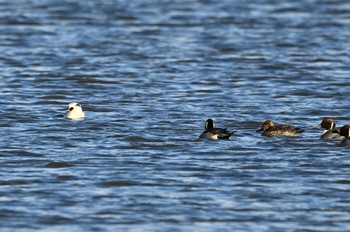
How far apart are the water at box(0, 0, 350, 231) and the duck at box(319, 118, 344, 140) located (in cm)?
15

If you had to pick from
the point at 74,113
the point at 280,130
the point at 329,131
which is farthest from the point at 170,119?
the point at 329,131

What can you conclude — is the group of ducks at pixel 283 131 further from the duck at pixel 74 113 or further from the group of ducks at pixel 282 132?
the duck at pixel 74 113

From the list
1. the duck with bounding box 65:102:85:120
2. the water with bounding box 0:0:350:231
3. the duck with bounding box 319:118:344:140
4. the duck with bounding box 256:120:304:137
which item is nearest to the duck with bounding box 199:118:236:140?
the water with bounding box 0:0:350:231

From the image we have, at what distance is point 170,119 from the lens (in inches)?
756

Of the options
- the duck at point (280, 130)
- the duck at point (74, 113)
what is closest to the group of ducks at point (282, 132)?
the duck at point (280, 130)

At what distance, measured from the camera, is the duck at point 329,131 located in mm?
16875

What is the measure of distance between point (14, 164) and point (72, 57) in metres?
13.4

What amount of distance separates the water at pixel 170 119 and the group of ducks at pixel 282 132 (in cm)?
15

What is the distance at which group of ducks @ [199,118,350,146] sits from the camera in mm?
16812

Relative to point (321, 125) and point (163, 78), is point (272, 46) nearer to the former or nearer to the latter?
point (163, 78)

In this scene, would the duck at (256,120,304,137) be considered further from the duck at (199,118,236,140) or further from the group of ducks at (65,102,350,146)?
the duck at (199,118,236,140)

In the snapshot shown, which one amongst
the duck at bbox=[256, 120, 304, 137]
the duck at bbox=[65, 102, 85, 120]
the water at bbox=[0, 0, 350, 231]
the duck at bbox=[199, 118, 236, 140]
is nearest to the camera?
the water at bbox=[0, 0, 350, 231]

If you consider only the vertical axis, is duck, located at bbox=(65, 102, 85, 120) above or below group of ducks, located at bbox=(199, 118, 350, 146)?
above

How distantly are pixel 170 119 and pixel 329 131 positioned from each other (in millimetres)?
3109
